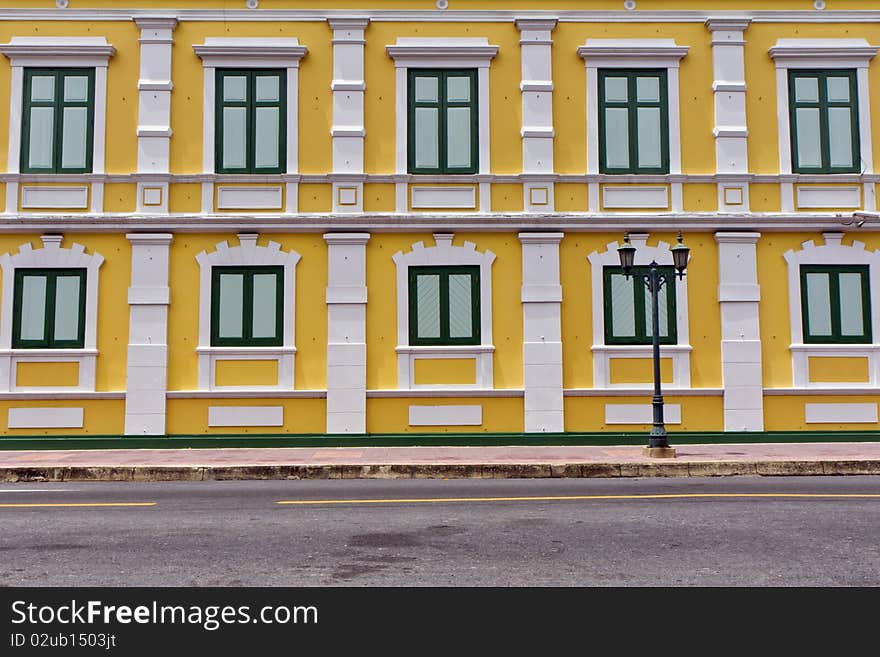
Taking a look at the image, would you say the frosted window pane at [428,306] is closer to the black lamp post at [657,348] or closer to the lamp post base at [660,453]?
the black lamp post at [657,348]

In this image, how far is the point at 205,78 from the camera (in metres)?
16.5

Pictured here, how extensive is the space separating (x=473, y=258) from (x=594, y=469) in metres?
5.40

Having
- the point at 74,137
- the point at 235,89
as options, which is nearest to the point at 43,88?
the point at 74,137

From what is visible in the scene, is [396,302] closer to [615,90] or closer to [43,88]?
[615,90]

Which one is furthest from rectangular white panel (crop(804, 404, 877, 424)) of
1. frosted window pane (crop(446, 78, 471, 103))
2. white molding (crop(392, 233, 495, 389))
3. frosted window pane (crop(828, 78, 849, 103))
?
frosted window pane (crop(446, 78, 471, 103))

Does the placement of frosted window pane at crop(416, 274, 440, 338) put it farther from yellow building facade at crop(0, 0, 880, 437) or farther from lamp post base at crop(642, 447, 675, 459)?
lamp post base at crop(642, 447, 675, 459)

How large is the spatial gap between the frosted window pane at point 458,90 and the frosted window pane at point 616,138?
2847 mm

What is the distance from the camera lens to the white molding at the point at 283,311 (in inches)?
630

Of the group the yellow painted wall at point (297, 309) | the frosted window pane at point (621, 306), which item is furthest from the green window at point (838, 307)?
the yellow painted wall at point (297, 309)

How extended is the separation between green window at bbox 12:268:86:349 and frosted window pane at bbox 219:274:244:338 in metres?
2.65

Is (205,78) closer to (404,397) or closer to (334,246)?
(334,246)

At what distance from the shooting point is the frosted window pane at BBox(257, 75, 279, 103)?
16.6 m

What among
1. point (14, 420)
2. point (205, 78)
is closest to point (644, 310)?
point (205, 78)

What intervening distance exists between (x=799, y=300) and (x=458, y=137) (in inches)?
295
